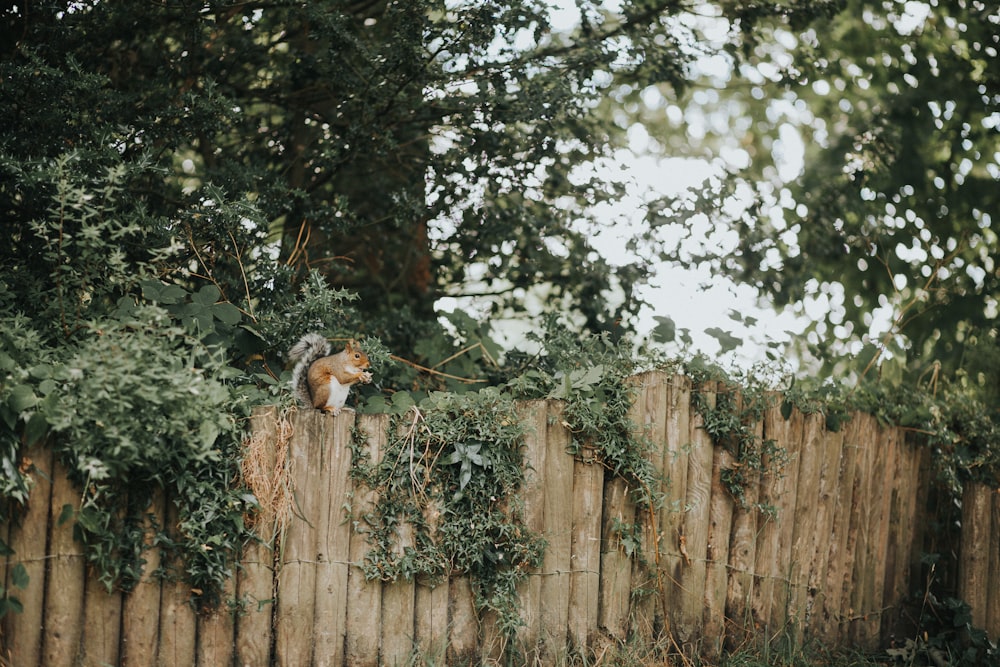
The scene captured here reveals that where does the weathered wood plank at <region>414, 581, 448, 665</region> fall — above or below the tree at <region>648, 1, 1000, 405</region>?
below

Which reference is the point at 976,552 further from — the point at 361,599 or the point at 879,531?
the point at 361,599

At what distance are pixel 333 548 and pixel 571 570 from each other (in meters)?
1.23

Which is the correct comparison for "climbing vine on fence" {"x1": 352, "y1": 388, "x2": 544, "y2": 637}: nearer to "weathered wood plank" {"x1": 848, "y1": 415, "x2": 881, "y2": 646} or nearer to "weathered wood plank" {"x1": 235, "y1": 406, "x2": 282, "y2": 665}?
"weathered wood plank" {"x1": 235, "y1": 406, "x2": 282, "y2": 665}

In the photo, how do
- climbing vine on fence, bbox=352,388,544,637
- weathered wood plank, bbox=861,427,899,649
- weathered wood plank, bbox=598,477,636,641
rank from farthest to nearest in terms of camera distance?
weathered wood plank, bbox=861,427,899,649 → weathered wood plank, bbox=598,477,636,641 → climbing vine on fence, bbox=352,388,544,637

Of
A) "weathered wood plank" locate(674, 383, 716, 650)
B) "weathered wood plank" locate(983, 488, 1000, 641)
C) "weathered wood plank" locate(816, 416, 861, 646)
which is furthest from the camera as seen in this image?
"weathered wood plank" locate(983, 488, 1000, 641)

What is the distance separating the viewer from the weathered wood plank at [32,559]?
3.38m

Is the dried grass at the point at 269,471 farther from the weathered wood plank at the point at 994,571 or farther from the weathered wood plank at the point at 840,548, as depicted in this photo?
the weathered wood plank at the point at 994,571

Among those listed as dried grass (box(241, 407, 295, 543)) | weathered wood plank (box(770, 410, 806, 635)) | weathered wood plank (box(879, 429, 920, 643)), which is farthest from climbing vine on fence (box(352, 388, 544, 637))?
weathered wood plank (box(879, 429, 920, 643))

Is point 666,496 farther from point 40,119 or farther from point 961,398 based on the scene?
point 40,119

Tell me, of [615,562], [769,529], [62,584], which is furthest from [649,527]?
[62,584]

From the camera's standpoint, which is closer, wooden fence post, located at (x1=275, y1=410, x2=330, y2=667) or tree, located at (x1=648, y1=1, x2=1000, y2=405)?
wooden fence post, located at (x1=275, y1=410, x2=330, y2=667)

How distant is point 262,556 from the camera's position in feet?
12.3

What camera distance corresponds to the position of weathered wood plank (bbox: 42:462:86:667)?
3.44 meters

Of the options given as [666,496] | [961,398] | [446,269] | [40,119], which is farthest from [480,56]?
[961,398]
